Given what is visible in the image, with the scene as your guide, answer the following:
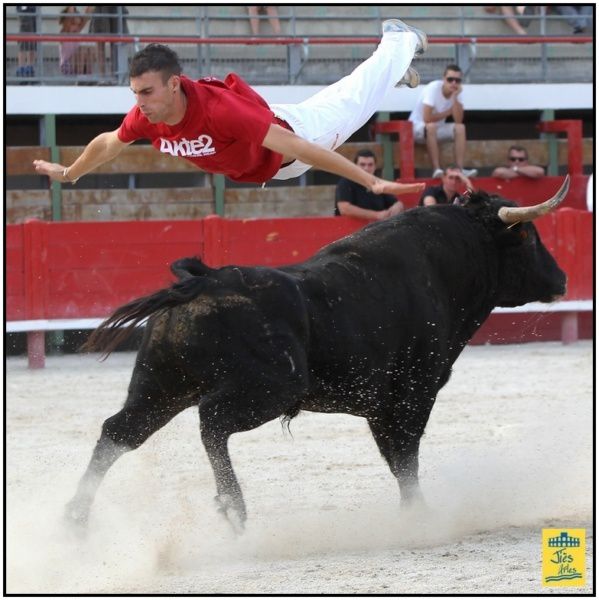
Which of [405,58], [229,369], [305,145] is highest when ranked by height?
[405,58]

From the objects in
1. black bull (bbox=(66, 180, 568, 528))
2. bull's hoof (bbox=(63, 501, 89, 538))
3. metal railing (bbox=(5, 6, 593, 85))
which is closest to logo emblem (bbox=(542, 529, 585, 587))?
black bull (bbox=(66, 180, 568, 528))

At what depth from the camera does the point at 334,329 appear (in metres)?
4.42

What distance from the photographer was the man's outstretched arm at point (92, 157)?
466cm

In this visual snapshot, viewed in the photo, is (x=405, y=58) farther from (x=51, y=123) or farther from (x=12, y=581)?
(x=51, y=123)

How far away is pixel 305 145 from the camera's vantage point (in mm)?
4133

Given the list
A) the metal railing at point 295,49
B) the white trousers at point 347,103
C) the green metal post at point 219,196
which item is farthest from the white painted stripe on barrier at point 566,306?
the white trousers at point 347,103

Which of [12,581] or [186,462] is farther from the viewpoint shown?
[186,462]

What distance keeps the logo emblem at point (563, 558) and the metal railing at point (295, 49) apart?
723 cm

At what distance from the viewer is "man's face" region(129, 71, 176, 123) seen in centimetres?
416

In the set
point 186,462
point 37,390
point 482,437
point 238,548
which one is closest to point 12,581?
point 238,548

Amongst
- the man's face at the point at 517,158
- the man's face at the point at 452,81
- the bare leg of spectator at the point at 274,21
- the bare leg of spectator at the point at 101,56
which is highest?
the bare leg of spectator at the point at 274,21

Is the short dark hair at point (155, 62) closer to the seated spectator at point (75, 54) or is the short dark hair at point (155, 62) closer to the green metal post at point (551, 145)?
the seated spectator at point (75, 54)

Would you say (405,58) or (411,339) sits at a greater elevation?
(405,58)

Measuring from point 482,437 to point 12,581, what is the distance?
3.16m
